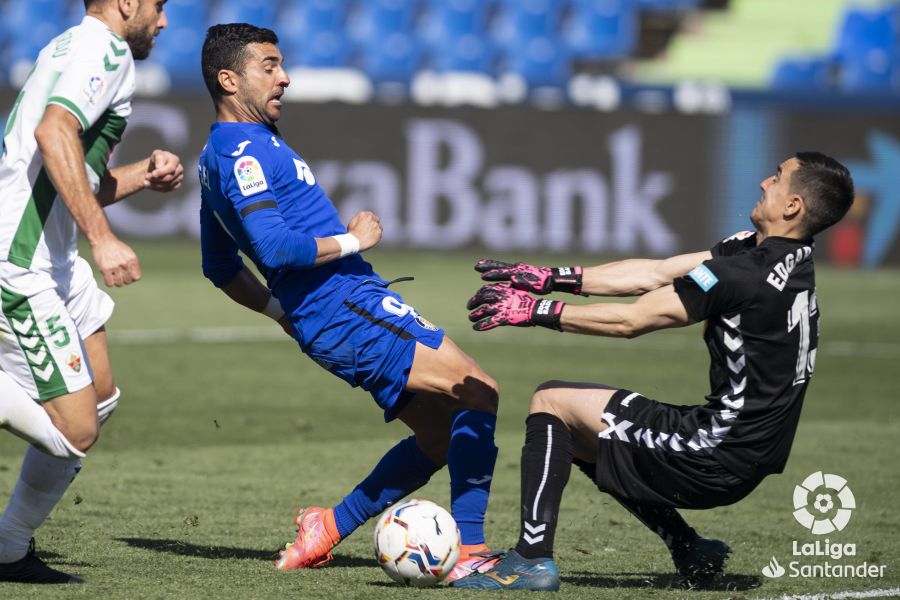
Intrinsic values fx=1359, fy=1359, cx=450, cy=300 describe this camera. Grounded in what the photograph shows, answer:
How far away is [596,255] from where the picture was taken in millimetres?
21172

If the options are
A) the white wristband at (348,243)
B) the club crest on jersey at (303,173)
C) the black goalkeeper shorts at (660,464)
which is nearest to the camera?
the black goalkeeper shorts at (660,464)

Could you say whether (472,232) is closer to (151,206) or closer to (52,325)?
(151,206)

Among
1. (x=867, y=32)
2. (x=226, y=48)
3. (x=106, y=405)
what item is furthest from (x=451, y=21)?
(x=106, y=405)

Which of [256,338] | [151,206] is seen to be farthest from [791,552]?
[151,206]

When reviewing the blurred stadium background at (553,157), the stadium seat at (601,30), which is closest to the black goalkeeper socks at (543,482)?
the blurred stadium background at (553,157)

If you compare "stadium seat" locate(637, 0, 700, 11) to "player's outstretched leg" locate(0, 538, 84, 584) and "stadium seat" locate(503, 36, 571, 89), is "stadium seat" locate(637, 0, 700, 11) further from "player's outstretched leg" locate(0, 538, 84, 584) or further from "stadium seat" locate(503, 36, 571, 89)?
"player's outstretched leg" locate(0, 538, 84, 584)

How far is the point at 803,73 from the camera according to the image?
2592 cm

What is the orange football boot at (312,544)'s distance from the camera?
566 centimetres

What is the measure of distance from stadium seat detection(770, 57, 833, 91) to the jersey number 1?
21.2 metres

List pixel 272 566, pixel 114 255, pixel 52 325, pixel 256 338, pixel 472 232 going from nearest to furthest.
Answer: pixel 114 255, pixel 52 325, pixel 272 566, pixel 256 338, pixel 472 232

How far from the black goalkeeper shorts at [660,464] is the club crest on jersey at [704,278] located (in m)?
0.54

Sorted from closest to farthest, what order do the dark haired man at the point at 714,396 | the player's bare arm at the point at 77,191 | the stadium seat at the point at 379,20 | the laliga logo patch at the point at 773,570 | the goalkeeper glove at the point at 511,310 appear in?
the player's bare arm at the point at 77,191 < the goalkeeper glove at the point at 511,310 < the dark haired man at the point at 714,396 < the laliga logo patch at the point at 773,570 < the stadium seat at the point at 379,20

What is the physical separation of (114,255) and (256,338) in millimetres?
9342

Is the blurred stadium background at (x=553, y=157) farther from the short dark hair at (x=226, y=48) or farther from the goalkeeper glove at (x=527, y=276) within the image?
the goalkeeper glove at (x=527, y=276)
